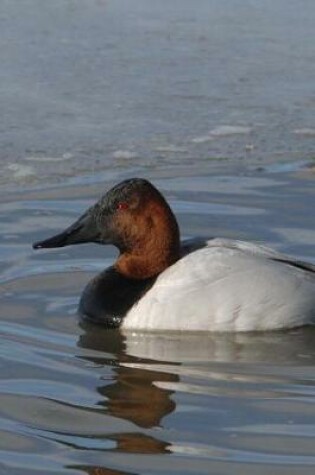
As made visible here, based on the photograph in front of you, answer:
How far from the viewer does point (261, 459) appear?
3881mm

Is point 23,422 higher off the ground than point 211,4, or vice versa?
point 211,4

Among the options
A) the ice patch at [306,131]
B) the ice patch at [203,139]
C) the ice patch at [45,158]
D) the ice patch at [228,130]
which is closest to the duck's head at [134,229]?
the ice patch at [45,158]

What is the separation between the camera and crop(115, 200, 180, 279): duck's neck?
5465mm

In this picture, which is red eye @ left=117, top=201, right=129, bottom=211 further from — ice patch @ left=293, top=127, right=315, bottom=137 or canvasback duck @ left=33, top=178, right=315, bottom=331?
ice patch @ left=293, top=127, right=315, bottom=137

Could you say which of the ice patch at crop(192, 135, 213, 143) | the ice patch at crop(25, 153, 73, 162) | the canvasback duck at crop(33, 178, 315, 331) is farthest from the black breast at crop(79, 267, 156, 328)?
the ice patch at crop(192, 135, 213, 143)

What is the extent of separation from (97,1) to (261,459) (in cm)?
674

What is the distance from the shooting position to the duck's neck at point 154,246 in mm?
5465

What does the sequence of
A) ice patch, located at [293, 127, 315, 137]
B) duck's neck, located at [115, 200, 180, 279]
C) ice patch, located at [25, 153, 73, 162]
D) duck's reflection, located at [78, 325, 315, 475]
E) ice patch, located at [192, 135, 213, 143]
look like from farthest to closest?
1. ice patch, located at [293, 127, 315, 137]
2. ice patch, located at [192, 135, 213, 143]
3. ice patch, located at [25, 153, 73, 162]
4. duck's neck, located at [115, 200, 180, 279]
5. duck's reflection, located at [78, 325, 315, 475]

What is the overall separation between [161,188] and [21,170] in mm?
710

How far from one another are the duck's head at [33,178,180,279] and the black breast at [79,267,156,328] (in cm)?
5

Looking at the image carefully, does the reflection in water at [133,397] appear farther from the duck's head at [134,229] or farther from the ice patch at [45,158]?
the ice patch at [45,158]

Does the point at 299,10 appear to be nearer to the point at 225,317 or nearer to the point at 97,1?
the point at 97,1

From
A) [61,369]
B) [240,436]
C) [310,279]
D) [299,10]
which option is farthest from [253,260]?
[299,10]

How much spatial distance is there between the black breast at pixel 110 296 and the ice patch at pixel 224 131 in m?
2.21
